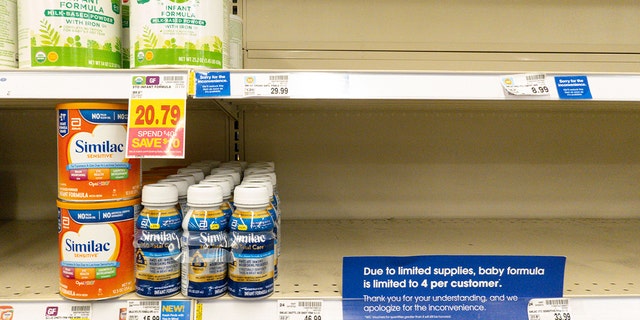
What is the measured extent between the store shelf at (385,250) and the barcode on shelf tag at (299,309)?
0.01 m

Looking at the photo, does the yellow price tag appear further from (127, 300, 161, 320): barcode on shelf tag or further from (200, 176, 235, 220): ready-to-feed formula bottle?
(127, 300, 161, 320): barcode on shelf tag

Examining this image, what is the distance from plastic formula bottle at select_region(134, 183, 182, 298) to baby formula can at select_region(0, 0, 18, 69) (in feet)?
1.21

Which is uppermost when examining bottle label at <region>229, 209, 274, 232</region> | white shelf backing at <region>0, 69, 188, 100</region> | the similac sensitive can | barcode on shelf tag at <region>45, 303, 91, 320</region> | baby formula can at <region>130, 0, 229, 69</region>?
baby formula can at <region>130, 0, 229, 69</region>

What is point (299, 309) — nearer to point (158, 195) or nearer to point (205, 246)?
point (205, 246)

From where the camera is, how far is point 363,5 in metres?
1.41

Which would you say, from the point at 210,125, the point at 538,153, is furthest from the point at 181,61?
the point at 538,153

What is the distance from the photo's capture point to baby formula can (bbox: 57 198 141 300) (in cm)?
73

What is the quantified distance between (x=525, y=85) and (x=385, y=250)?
52cm

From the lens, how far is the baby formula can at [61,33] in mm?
746

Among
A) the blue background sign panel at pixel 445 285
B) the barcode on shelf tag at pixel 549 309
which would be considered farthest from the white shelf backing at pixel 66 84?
the barcode on shelf tag at pixel 549 309

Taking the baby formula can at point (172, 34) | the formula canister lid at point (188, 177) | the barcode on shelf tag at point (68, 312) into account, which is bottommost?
the barcode on shelf tag at point (68, 312)

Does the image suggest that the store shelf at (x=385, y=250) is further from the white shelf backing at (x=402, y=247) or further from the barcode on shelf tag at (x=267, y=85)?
the barcode on shelf tag at (x=267, y=85)

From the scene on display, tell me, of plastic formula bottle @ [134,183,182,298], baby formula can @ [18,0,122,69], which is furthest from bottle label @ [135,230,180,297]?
baby formula can @ [18,0,122,69]

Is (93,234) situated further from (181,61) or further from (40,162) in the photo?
(40,162)
